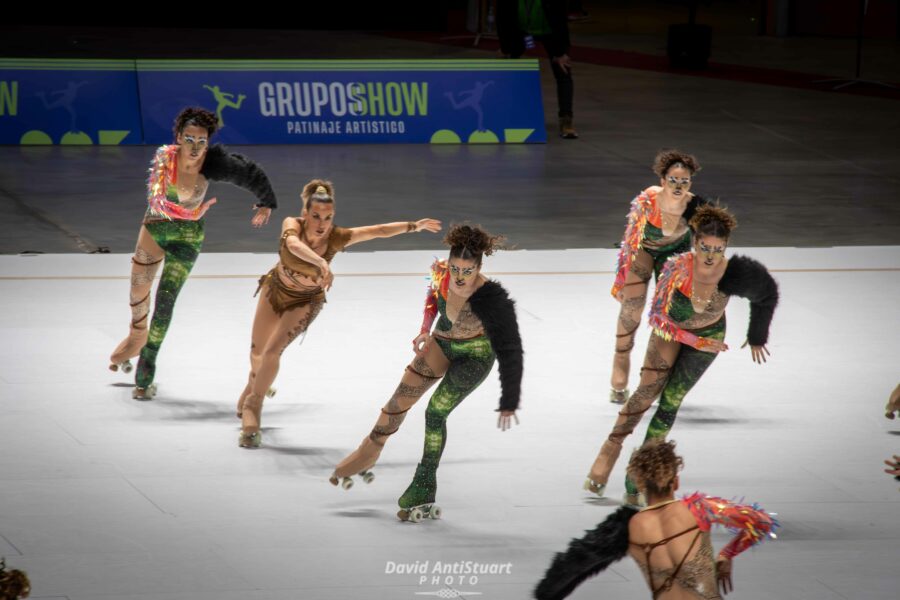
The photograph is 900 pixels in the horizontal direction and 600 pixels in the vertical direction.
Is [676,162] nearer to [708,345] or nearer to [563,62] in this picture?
[708,345]

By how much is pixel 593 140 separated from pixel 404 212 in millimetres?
5517

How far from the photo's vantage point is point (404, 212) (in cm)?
1576

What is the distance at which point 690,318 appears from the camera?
8023 mm

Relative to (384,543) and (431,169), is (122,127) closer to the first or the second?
(431,169)

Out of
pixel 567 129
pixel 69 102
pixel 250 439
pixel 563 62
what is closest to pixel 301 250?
pixel 250 439

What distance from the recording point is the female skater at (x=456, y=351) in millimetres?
7535

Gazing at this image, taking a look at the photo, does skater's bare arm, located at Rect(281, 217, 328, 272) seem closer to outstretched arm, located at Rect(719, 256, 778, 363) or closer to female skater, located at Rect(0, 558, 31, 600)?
outstretched arm, located at Rect(719, 256, 778, 363)

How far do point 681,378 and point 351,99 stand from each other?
1195cm

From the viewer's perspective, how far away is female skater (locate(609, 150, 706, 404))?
9.26m

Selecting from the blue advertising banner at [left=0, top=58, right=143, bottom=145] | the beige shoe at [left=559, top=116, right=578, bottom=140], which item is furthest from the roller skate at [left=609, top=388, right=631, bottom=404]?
the beige shoe at [left=559, top=116, right=578, bottom=140]

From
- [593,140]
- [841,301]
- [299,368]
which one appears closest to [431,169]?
[593,140]

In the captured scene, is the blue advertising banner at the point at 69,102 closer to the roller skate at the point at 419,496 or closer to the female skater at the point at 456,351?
the female skater at the point at 456,351

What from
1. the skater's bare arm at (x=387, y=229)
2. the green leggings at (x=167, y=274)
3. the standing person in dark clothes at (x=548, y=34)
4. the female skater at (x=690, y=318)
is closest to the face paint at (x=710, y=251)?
A: the female skater at (x=690, y=318)

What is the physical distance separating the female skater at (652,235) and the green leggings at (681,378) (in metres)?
1.38
